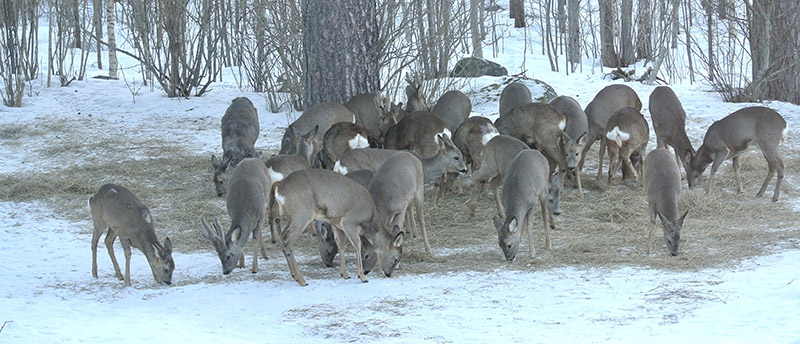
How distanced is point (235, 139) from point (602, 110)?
4.55 m

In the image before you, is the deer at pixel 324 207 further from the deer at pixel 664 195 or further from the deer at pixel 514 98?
the deer at pixel 514 98

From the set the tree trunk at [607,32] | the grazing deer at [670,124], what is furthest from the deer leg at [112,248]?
the tree trunk at [607,32]

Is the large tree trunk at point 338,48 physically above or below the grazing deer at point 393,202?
above

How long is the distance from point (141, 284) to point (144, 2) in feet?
33.4

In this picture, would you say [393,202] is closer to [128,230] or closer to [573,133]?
[128,230]

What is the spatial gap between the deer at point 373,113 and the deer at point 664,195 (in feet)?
10.7

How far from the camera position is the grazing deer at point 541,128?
10.1 metres

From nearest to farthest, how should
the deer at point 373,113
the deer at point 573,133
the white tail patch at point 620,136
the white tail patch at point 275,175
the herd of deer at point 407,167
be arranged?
the herd of deer at point 407,167 < the white tail patch at point 275,175 < the deer at point 573,133 < the white tail patch at point 620,136 < the deer at point 373,113

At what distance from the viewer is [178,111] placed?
15508mm

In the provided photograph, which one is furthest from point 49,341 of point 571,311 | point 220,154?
point 220,154

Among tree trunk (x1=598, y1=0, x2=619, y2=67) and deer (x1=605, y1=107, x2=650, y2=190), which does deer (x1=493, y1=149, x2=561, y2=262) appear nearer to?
deer (x1=605, y1=107, x2=650, y2=190)

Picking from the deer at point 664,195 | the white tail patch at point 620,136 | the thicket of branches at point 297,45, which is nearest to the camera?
the deer at point 664,195

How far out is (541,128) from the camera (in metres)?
10.2

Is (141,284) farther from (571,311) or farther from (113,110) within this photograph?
(113,110)
